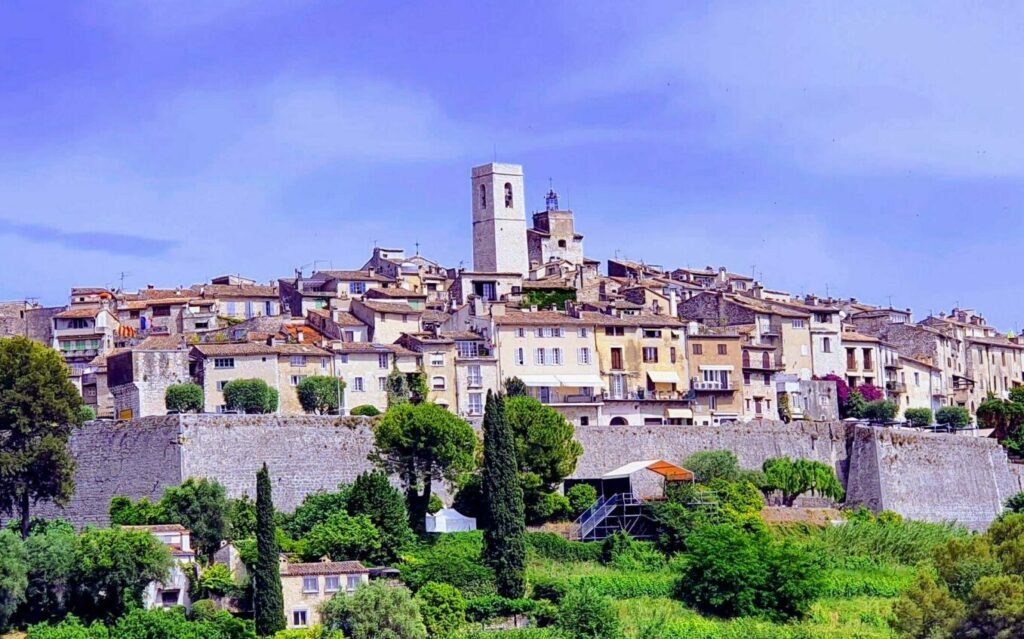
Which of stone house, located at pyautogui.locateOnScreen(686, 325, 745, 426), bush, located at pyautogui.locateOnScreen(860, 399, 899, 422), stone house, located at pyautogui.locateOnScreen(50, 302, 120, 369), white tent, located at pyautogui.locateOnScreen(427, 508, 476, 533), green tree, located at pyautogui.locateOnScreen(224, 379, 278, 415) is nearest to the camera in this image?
white tent, located at pyautogui.locateOnScreen(427, 508, 476, 533)

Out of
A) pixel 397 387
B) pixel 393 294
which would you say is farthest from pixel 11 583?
pixel 393 294

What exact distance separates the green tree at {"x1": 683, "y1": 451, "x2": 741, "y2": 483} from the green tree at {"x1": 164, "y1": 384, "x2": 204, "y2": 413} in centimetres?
1510

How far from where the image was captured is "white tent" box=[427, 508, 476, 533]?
57.5 meters

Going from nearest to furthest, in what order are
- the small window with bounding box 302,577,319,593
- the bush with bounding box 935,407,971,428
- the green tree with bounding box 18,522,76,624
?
the small window with bounding box 302,577,319,593 < the green tree with bounding box 18,522,76,624 < the bush with bounding box 935,407,971,428

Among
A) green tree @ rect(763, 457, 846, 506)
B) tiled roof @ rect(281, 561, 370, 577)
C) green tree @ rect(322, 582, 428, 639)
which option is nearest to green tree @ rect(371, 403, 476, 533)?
tiled roof @ rect(281, 561, 370, 577)

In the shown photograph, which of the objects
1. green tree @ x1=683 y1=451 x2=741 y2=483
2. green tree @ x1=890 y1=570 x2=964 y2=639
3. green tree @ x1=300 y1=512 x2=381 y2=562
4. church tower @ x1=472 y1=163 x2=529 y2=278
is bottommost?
green tree @ x1=890 y1=570 x2=964 y2=639

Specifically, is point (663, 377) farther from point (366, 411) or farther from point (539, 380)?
point (366, 411)

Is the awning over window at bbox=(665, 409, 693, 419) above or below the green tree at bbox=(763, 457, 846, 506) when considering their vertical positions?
above

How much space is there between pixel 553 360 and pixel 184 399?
45.6 feet

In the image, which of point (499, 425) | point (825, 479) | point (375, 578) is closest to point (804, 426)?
point (825, 479)

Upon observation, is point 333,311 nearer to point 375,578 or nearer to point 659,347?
point 659,347

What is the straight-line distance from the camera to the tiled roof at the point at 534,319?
71188 millimetres

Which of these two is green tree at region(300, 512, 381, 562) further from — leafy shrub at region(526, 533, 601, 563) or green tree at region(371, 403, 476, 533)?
leafy shrub at region(526, 533, 601, 563)

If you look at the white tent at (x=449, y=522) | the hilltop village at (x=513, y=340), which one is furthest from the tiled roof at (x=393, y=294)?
the white tent at (x=449, y=522)
